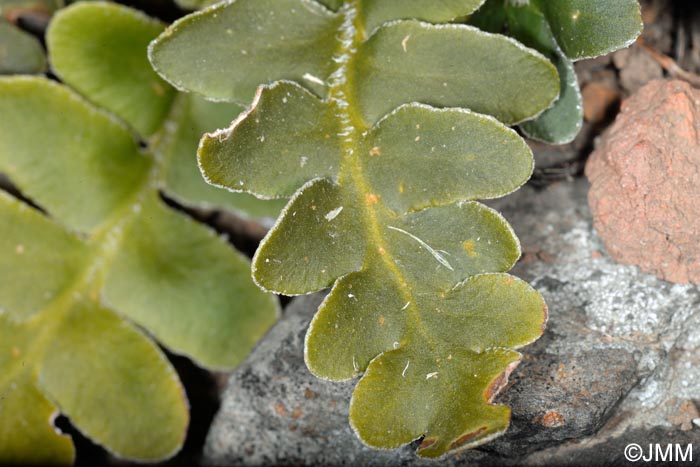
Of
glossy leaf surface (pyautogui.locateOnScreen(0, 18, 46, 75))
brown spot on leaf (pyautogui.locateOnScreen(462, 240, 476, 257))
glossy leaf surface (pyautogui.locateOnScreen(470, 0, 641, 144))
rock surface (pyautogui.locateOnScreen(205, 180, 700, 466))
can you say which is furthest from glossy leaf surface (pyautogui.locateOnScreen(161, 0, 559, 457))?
glossy leaf surface (pyautogui.locateOnScreen(0, 18, 46, 75))

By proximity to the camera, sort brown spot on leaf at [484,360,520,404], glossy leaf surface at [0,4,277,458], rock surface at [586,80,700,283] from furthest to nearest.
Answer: glossy leaf surface at [0,4,277,458] → rock surface at [586,80,700,283] → brown spot on leaf at [484,360,520,404]

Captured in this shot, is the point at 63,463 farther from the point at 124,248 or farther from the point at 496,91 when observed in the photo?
the point at 496,91

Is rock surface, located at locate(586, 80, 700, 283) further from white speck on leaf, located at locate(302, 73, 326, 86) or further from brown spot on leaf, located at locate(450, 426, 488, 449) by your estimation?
white speck on leaf, located at locate(302, 73, 326, 86)

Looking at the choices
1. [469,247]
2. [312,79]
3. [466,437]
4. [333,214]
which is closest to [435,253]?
[469,247]

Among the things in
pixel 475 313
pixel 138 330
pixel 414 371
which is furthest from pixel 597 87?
pixel 138 330

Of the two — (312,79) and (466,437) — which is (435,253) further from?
(312,79)

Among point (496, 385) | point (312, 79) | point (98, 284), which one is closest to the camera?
point (496, 385)

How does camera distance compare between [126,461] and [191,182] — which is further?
[126,461]
